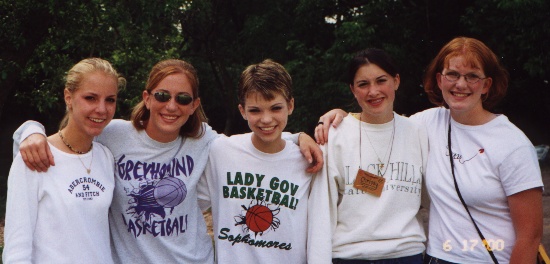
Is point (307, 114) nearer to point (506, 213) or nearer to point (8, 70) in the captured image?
point (8, 70)

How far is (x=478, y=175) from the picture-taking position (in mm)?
2951

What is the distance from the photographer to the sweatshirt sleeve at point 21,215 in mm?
2646

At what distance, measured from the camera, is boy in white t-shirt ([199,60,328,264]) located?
317cm

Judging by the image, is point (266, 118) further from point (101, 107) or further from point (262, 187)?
point (101, 107)

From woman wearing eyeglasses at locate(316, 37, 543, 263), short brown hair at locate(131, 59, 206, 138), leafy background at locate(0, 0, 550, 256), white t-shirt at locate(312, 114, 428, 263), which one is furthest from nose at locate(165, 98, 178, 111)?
leafy background at locate(0, 0, 550, 256)

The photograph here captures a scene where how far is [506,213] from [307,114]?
14.1 meters

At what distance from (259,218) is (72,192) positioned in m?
0.98

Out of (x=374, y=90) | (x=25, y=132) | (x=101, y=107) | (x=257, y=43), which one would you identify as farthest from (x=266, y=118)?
(x=257, y=43)

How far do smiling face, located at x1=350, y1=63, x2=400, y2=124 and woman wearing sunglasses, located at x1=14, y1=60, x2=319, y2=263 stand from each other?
936 millimetres

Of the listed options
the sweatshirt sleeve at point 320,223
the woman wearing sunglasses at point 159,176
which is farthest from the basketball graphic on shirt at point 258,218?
the woman wearing sunglasses at point 159,176

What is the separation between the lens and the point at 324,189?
3.16 metres

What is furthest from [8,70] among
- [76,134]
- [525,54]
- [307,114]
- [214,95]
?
[214,95]

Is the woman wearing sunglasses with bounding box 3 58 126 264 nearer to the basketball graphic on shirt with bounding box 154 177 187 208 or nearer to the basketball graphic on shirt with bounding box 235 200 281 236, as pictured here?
the basketball graphic on shirt with bounding box 154 177 187 208

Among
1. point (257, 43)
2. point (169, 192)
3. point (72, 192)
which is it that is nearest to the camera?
point (72, 192)
